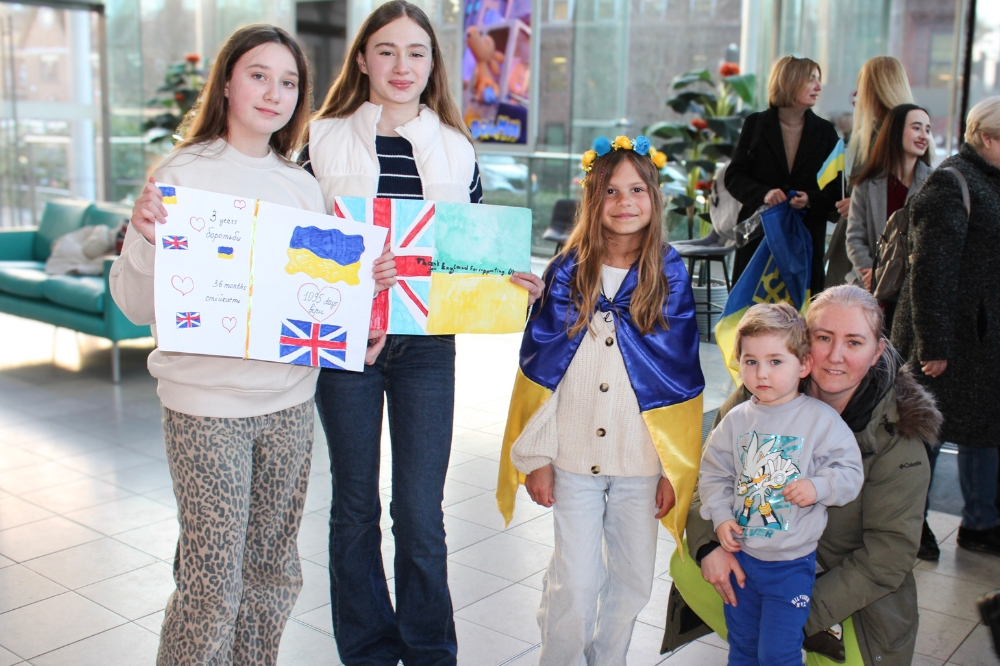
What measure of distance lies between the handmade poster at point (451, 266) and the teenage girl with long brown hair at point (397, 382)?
32 millimetres

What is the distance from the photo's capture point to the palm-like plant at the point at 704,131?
6.59 m

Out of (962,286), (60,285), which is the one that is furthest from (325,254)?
(60,285)

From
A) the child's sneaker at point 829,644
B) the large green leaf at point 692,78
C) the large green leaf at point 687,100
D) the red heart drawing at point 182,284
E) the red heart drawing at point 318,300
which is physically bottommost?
the child's sneaker at point 829,644

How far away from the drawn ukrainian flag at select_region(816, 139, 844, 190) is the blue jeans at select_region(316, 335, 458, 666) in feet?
8.06

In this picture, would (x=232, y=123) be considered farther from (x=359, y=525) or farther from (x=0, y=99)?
(x=0, y=99)

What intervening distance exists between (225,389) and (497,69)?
7.11 meters

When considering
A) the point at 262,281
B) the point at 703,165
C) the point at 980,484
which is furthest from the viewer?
the point at 703,165

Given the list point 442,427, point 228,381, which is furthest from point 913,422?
point 228,381

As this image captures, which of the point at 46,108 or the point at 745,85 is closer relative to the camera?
the point at 745,85

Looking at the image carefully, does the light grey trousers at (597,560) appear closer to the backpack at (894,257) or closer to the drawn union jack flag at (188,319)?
the drawn union jack flag at (188,319)

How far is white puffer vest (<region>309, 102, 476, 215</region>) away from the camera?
2.12 m

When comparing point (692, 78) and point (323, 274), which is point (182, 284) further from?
point (692, 78)

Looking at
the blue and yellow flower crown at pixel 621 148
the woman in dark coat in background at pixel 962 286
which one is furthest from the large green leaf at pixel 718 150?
the blue and yellow flower crown at pixel 621 148

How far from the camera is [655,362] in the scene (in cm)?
221
